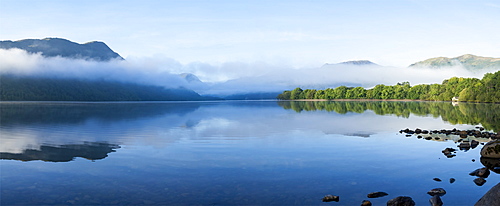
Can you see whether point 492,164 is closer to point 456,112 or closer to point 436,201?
point 436,201

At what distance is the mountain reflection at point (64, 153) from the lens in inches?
993

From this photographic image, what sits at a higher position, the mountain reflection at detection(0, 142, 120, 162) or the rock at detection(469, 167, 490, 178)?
the mountain reflection at detection(0, 142, 120, 162)

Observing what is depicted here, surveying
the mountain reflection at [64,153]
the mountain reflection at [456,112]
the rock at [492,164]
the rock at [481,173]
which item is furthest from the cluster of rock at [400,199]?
the mountain reflection at [456,112]

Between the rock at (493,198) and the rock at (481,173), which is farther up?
the rock at (493,198)

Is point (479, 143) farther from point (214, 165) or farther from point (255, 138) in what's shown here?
point (214, 165)

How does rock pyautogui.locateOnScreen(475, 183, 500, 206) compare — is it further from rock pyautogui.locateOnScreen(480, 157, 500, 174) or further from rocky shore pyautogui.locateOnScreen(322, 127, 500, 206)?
rock pyautogui.locateOnScreen(480, 157, 500, 174)

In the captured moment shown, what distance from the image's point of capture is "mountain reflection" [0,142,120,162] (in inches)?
993

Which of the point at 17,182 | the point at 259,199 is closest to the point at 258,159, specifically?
the point at 259,199

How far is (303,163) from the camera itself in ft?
78.6

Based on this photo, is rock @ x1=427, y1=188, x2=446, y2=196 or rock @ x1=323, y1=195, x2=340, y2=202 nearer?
rock @ x1=323, y1=195, x2=340, y2=202

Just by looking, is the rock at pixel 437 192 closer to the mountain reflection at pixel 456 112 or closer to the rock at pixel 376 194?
the rock at pixel 376 194

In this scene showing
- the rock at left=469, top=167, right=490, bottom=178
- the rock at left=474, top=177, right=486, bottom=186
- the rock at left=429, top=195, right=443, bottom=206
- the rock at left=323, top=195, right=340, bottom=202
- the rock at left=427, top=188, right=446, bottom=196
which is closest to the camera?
the rock at left=429, top=195, right=443, bottom=206

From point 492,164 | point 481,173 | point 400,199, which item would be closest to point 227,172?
point 400,199

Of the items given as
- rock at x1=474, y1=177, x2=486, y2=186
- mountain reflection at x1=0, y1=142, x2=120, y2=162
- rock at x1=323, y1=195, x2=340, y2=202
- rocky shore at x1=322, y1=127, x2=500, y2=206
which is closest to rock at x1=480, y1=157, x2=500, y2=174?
rocky shore at x1=322, y1=127, x2=500, y2=206
